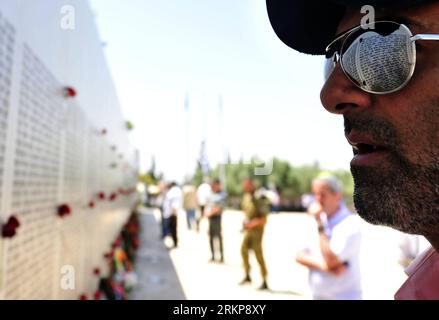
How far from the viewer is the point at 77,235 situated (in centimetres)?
367

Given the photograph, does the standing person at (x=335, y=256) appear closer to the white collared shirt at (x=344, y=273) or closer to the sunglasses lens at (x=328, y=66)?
the white collared shirt at (x=344, y=273)

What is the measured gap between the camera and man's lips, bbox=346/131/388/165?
2.76 ft

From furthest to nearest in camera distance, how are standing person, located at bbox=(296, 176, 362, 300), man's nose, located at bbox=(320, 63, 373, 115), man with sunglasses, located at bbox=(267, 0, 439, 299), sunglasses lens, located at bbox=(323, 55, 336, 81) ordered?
standing person, located at bbox=(296, 176, 362, 300) → sunglasses lens, located at bbox=(323, 55, 336, 81) → man's nose, located at bbox=(320, 63, 373, 115) → man with sunglasses, located at bbox=(267, 0, 439, 299)

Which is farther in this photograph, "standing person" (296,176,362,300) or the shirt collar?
the shirt collar

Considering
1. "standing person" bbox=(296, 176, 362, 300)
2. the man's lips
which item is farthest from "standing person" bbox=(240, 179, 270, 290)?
the man's lips

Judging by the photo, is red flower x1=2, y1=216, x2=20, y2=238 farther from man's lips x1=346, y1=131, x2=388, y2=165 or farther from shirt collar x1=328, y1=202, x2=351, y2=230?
shirt collar x1=328, y1=202, x2=351, y2=230

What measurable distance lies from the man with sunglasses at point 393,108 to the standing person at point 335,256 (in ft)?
6.10

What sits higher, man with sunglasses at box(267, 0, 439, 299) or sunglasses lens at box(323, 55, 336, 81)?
sunglasses lens at box(323, 55, 336, 81)

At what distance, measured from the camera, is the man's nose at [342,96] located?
2.82ft

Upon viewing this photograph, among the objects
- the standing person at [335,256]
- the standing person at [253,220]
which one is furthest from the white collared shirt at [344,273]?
the standing person at [253,220]

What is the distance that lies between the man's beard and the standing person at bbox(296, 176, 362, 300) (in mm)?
2050

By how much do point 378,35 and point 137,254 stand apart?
28.7ft

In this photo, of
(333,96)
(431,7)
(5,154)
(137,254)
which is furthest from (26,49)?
(137,254)
